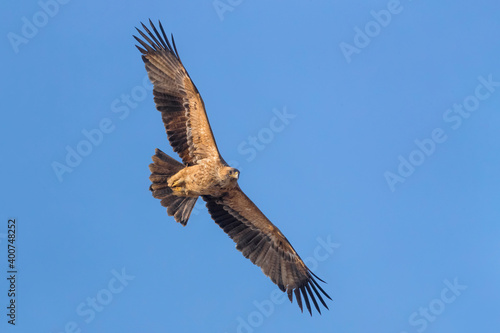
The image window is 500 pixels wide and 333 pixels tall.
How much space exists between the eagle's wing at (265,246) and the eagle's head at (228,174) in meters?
1.15

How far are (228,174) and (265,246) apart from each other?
229cm

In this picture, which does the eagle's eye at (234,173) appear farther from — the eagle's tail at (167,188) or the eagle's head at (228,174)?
the eagle's tail at (167,188)

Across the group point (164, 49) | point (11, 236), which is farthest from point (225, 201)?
point (11, 236)

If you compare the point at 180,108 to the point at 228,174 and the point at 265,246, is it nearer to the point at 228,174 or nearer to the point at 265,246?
the point at 228,174

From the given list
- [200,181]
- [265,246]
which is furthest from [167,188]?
[265,246]

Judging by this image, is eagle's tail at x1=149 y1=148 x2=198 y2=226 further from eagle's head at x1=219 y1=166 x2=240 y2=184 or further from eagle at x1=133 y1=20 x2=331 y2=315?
eagle's head at x1=219 y1=166 x2=240 y2=184

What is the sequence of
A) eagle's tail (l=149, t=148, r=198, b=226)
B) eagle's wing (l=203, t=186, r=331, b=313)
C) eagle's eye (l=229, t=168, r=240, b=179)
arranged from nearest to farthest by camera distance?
eagle's eye (l=229, t=168, r=240, b=179), eagle's tail (l=149, t=148, r=198, b=226), eagle's wing (l=203, t=186, r=331, b=313)

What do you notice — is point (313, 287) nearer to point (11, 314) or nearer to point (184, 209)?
point (184, 209)

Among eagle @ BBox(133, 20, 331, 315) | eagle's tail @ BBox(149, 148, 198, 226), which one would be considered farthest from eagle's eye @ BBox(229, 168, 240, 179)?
eagle's tail @ BBox(149, 148, 198, 226)

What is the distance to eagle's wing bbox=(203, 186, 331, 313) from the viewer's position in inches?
490

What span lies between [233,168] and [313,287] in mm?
3260

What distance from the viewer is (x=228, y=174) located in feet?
36.6

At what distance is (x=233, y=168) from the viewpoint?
11.2 m

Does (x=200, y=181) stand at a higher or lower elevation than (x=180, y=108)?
lower
